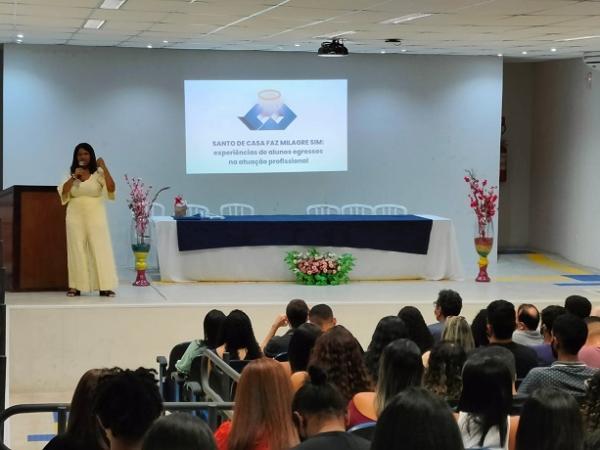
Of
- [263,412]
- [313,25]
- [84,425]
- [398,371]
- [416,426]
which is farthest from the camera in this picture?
[313,25]

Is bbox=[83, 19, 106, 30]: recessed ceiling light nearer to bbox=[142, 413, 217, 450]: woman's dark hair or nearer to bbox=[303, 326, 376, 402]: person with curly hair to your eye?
bbox=[303, 326, 376, 402]: person with curly hair

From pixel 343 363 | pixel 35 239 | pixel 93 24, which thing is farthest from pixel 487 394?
pixel 93 24

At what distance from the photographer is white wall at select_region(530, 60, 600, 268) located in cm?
Result: 1505

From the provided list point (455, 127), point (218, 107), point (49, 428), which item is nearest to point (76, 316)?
point (49, 428)

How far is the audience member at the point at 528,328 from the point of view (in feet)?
20.3

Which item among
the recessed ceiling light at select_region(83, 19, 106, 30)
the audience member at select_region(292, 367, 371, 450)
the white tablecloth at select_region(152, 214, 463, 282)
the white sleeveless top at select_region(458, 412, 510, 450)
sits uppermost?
the recessed ceiling light at select_region(83, 19, 106, 30)

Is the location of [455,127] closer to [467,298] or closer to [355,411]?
[467,298]

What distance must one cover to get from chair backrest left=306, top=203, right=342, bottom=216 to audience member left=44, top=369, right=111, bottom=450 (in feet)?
36.2

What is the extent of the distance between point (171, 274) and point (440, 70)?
17.1 ft

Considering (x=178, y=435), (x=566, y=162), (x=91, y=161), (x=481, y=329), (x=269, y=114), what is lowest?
(x=481, y=329)

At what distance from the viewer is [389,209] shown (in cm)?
1435

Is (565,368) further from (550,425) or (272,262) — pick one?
(272,262)

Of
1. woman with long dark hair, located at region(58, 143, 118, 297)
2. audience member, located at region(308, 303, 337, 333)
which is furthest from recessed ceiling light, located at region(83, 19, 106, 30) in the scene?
audience member, located at region(308, 303, 337, 333)

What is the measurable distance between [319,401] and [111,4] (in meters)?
6.29
